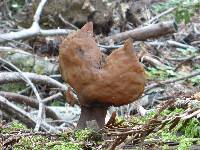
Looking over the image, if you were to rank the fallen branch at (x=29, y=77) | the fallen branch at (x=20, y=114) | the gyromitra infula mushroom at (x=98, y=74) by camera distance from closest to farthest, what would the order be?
the gyromitra infula mushroom at (x=98, y=74) < the fallen branch at (x=20, y=114) < the fallen branch at (x=29, y=77)

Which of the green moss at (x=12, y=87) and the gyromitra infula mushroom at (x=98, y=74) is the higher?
the gyromitra infula mushroom at (x=98, y=74)

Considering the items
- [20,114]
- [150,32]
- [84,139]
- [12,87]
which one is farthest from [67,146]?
[150,32]

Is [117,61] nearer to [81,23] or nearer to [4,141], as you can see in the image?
[4,141]

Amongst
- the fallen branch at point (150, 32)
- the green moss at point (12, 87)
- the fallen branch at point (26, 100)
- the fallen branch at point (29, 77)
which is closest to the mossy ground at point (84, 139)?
the fallen branch at point (29, 77)

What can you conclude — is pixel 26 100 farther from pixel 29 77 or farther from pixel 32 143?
pixel 32 143

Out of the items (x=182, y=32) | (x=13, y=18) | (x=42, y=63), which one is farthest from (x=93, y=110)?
(x=182, y=32)

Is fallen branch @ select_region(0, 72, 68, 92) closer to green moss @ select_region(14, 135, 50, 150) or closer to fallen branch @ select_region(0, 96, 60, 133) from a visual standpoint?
fallen branch @ select_region(0, 96, 60, 133)

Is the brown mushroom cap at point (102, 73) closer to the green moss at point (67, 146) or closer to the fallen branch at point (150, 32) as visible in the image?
the green moss at point (67, 146)
